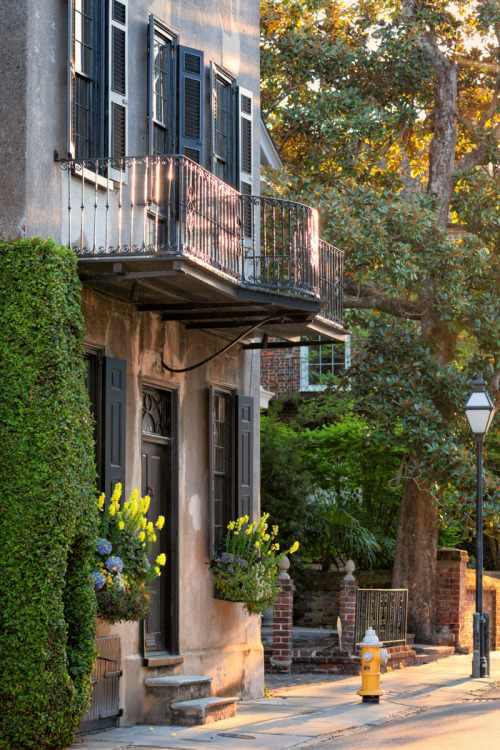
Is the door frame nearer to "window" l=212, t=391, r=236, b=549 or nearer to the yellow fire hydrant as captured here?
"window" l=212, t=391, r=236, b=549

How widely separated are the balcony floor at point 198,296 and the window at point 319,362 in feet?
47.9

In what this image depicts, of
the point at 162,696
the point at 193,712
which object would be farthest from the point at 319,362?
the point at 193,712

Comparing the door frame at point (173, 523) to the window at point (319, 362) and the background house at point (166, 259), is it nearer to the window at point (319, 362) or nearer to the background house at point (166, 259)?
the background house at point (166, 259)

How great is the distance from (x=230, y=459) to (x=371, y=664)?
292 centimetres

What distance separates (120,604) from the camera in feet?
34.1

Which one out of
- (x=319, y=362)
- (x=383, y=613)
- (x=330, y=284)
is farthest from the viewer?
(x=319, y=362)

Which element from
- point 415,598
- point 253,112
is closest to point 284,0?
point 253,112

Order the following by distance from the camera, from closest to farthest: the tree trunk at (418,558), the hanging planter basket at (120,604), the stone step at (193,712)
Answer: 1. the hanging planter basket at (120,604)
2. the stone step at (193,712)
3. the tree trunk at (418,558)

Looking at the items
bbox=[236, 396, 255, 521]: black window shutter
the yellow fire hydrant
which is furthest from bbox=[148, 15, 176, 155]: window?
the yellow fire hydrant

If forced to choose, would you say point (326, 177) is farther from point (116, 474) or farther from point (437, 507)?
point (116, 474)

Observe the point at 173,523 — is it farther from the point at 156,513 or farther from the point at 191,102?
the point at 191,102

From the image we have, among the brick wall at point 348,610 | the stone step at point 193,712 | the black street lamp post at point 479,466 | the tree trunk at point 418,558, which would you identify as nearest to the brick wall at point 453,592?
the tree trunk at point 418,558

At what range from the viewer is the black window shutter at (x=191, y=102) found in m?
12.9

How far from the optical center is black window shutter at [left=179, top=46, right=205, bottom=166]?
1290cm
